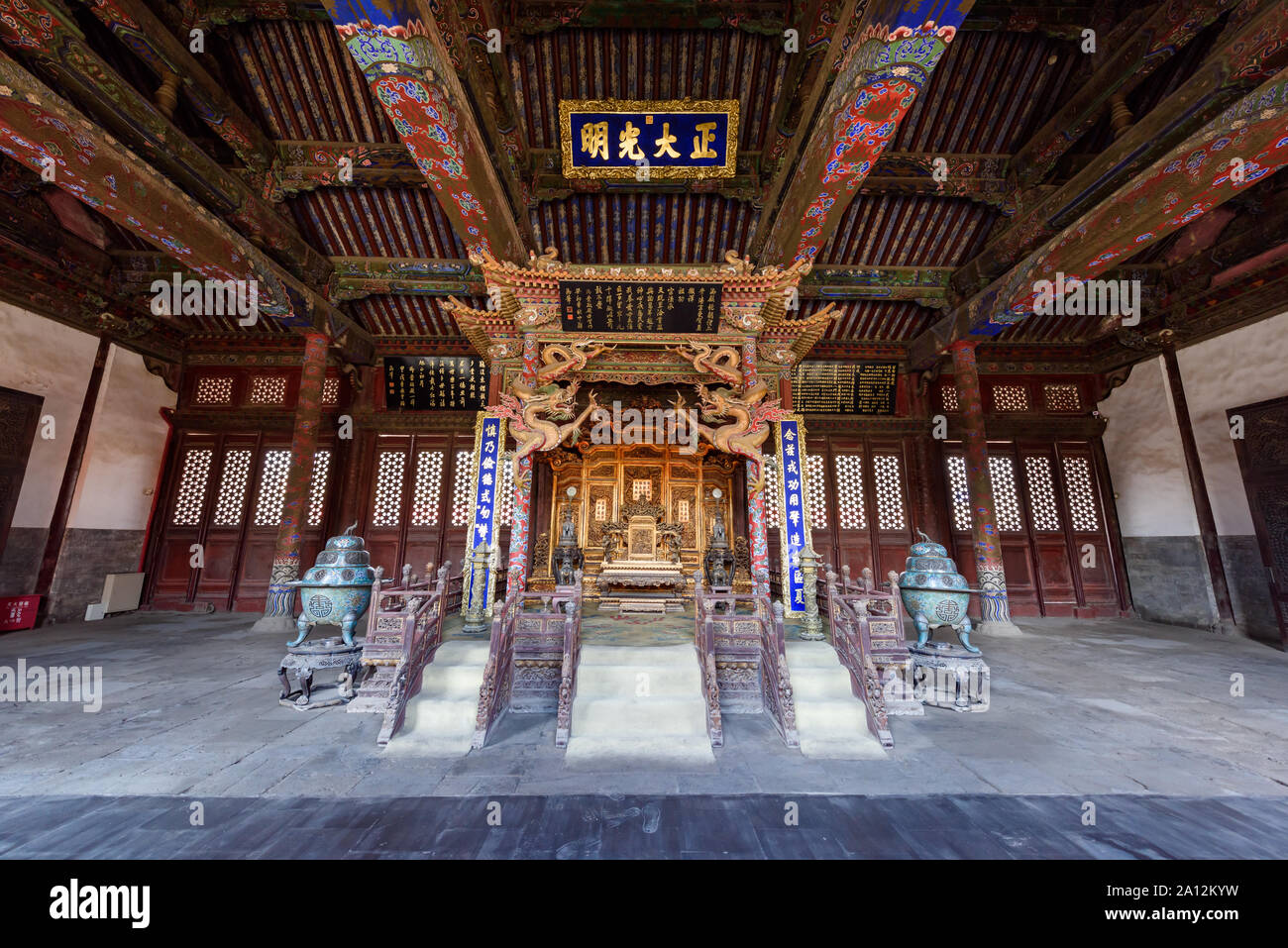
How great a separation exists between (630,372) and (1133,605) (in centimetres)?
1140

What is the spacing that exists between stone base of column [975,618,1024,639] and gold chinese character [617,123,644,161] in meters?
9.95

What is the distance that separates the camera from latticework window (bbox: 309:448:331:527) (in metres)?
10.1

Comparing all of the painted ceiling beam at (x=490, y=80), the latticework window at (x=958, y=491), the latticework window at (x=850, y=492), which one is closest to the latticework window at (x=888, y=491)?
the latticework window at (x=850, y=492)

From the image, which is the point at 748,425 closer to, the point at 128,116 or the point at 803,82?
the point at 803,82

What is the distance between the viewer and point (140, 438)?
9.60 meters

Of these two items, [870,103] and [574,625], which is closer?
[574,625]

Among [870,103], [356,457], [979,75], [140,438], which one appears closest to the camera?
[870,103]

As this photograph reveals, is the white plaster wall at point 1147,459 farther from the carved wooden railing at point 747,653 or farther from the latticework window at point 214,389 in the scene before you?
the latticework window at point 214,389

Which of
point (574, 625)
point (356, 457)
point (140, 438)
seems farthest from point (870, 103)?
point (140, 438)

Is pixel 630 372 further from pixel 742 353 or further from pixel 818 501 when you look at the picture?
pixel 818 501

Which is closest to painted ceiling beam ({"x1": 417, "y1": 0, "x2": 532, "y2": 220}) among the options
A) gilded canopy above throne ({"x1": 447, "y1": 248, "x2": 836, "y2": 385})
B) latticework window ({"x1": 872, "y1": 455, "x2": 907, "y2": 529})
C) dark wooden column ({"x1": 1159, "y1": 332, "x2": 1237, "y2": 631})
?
gilded canopy above throne ({"x1": 447, "y1": 248, "x2": 836, "y2": 385})

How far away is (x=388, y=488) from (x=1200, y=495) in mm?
15868

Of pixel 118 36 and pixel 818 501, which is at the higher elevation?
pixel 118 36

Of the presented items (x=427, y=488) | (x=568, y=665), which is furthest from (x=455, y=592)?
(x=427, y=488)
